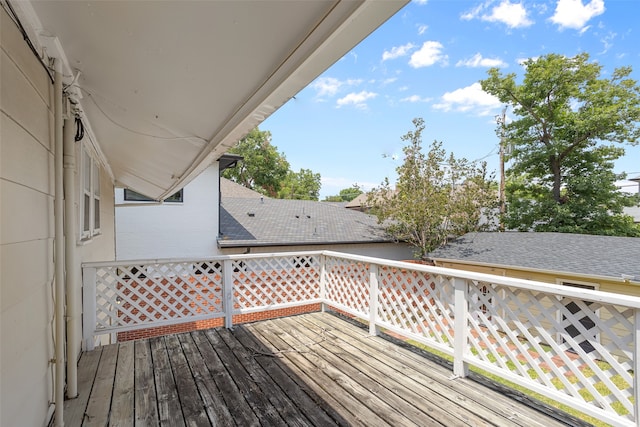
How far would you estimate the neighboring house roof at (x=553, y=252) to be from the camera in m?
8.16

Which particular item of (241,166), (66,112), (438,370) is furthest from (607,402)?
(241,166)

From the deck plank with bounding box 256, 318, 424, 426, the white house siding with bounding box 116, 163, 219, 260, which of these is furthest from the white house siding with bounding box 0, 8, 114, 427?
the white house siding with bounding box 116, 163, 219, 260

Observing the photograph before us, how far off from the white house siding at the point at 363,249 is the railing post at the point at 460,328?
8.82 meters

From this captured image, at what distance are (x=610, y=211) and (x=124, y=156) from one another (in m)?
19.5

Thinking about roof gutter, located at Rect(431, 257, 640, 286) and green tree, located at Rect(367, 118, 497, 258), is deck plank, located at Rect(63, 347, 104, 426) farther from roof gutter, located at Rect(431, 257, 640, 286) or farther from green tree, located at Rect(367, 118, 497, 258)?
green tree, located at Rect(367, 118, 497, 258)

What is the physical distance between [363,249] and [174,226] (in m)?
7.44

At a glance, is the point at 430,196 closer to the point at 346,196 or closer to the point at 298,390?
the point at 298,390

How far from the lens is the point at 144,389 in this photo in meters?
2.76

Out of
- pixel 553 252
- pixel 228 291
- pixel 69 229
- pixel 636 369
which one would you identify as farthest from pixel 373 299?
pixel 553 252

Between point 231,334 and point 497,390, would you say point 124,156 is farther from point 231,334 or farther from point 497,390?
point 497,390

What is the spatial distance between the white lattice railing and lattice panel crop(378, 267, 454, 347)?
0.5 inches

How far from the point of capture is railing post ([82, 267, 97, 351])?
3.59 meters

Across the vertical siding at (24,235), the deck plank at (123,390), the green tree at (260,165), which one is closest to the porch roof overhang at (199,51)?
the vertical siding at (24,235)

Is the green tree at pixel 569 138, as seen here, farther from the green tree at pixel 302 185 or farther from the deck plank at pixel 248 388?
the green tree at pixel 302 185
